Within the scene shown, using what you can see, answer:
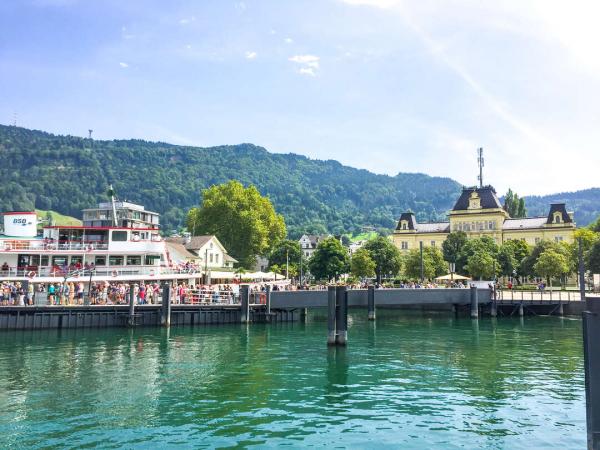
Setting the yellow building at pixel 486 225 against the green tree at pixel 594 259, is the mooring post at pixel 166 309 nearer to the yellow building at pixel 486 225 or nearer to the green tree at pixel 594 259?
the green tree at pixel 594 259

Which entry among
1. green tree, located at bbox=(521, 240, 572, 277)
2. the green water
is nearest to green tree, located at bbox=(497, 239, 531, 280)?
green tree, located at bbox=(521, 240, 572, 277)


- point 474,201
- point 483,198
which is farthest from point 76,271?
point 483,198

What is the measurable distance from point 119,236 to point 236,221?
3740 cm

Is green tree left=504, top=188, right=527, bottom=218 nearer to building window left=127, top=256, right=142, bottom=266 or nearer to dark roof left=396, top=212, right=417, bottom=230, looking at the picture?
dark roof left=396, top=212, right=417, bottom=230

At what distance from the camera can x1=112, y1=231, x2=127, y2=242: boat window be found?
49.2 m

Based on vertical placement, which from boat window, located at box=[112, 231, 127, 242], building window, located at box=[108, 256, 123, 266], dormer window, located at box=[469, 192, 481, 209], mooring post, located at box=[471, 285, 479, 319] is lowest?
mooring post, located at box=[471, 285, 479, 319]

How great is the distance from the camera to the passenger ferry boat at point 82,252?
45.6 meters

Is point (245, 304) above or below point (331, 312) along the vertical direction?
below

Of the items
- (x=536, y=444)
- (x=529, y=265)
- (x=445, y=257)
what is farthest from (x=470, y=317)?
(x=536, y=444)

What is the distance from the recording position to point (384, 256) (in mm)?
80250

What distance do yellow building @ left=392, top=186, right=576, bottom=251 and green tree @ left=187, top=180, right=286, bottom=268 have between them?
38504mm

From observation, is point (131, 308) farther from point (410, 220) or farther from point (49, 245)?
point (410, 220)

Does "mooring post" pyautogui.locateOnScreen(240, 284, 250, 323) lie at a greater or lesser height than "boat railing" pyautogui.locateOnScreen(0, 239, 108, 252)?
lesser

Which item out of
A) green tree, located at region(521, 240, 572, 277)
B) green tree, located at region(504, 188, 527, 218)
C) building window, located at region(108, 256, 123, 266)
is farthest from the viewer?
green tree, located at region(504, 188, 527, 218)
